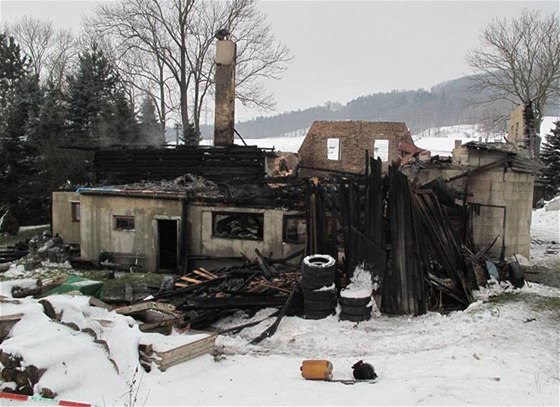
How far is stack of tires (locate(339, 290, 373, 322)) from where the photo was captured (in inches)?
370

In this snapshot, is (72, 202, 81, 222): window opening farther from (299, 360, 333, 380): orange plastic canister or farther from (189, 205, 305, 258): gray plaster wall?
(299, 360, 333, 380): orange plastic canister

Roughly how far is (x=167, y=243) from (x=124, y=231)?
153 cm

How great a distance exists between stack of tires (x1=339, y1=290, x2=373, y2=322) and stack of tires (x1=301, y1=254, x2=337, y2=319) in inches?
11.1

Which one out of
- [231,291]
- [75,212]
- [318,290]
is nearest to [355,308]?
[318,290]

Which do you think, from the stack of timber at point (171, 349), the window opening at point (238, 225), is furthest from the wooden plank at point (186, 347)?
the window opening at point (238, 225)

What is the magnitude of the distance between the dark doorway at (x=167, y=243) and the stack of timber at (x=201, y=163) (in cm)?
404

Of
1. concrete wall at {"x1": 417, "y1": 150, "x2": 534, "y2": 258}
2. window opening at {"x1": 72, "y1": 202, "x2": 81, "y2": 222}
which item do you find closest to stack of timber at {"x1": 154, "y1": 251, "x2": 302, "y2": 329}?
concrete wall at {"x1": 417, "y1": 150, "x2": 534, "y2": 258}

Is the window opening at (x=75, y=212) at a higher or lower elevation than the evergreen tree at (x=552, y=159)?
lower

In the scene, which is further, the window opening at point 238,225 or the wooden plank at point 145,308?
the window opening at point 238,225

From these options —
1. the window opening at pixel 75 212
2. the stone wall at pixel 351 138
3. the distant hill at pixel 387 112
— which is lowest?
the window opening at pixel 75 212

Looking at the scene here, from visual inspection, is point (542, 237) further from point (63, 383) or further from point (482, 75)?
point (482, 75)

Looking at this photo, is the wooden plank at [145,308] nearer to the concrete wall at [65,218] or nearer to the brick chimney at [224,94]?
the concrete wall at [65,218]

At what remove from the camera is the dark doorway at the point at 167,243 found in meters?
Result: 16.2

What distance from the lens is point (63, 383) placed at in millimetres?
5426
